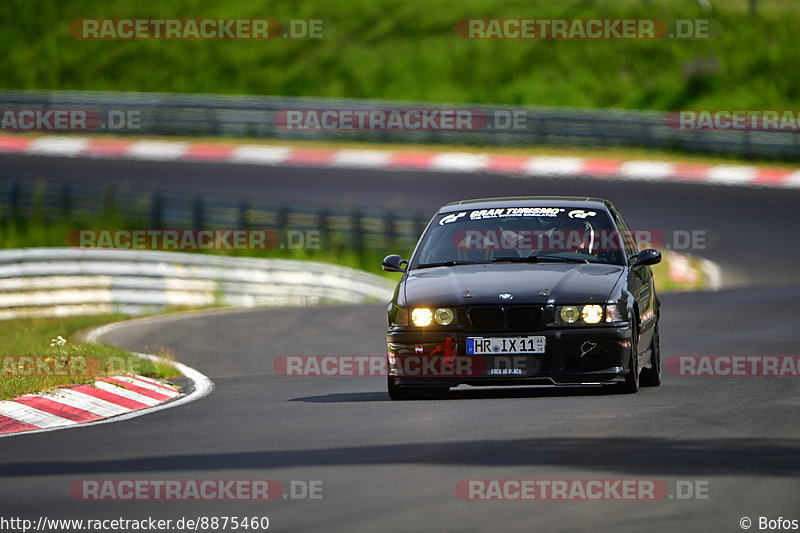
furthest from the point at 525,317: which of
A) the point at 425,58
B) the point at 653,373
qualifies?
the point at 425,58

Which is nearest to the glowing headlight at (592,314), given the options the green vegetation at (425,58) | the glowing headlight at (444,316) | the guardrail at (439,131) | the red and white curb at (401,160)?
the glowing headlight at (444,316)

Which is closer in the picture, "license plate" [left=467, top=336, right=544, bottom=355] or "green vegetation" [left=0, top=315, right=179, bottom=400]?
"license plate" [left=467, top=336, right=544, bottom=355]

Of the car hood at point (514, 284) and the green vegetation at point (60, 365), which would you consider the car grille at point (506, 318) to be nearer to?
the car hood at point (514, 284)

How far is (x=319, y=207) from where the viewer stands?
26953mm

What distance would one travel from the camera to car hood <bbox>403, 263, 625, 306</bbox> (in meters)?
10.4

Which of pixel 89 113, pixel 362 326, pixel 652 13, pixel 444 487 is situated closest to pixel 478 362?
pixel 444 487

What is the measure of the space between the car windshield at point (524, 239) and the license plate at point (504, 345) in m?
1.10

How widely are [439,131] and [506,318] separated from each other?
26.6 m

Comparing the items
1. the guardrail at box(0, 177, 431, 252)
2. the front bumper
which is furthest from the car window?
the guardrail at box(0, 177, 431, 252)

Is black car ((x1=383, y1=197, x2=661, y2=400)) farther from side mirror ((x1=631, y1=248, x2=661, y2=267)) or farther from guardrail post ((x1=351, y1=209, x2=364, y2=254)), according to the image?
guardrail post ((x1=351, y1=209, x2=364, y2=254))

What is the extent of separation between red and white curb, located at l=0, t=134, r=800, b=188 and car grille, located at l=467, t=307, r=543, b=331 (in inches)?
886

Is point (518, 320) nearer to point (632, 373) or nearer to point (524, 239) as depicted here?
point (632, 373)

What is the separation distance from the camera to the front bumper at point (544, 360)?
10297 mm

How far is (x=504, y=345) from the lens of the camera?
10.3 meters
